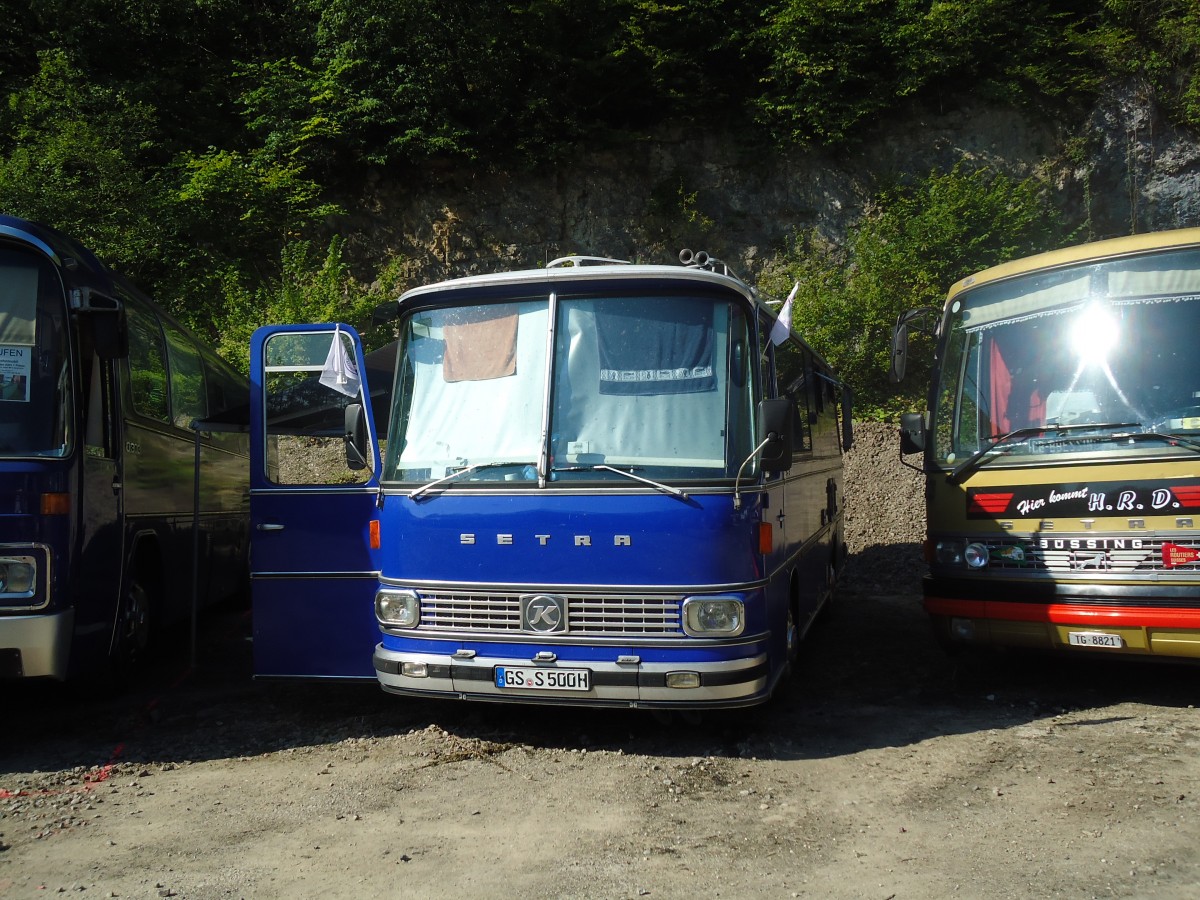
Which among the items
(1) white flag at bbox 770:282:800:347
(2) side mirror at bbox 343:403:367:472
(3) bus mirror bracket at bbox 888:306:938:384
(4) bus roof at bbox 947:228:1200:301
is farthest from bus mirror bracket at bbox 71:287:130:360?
(4) bus roof at bbox 947:228:1200:301

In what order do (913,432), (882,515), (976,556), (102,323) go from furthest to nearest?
1. (882,515)
2. (913,432)
3. (976,556)
4. (102,323)

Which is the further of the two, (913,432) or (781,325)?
(913,432)

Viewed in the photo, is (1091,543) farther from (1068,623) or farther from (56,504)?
(56,504)

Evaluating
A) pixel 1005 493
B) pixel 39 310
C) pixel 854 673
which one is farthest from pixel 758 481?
pixel 39 310

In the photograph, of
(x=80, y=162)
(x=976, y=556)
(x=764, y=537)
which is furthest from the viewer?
(x=80, y=162)

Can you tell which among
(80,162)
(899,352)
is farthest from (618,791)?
(80,162)

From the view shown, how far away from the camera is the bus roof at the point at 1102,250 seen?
698cm

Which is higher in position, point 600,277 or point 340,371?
point 600,277

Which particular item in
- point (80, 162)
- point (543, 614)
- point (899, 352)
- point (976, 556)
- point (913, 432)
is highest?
point (80, 162)

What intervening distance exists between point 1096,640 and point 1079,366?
195cm

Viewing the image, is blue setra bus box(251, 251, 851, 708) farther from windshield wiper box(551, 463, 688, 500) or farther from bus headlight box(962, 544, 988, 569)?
bus headlight box(962, 544, 988, 569)

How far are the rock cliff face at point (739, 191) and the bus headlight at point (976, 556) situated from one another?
16.9m

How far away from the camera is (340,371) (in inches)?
268

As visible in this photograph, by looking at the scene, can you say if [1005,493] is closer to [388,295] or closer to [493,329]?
[493,329]
